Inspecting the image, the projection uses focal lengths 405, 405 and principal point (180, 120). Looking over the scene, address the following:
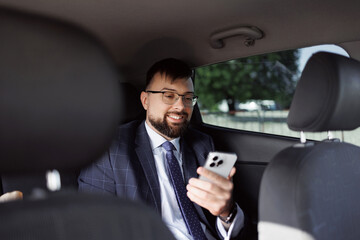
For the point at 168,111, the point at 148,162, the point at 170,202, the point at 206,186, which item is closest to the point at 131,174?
the point at 148,162

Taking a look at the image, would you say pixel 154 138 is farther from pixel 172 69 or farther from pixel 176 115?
pixel 172 69

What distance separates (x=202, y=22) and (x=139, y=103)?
2.09ft

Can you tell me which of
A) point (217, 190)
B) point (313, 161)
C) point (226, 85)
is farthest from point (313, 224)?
point (226, 85)

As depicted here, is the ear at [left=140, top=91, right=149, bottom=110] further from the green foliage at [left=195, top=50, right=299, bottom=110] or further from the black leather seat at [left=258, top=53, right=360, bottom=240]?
the black leather seat at [left=258, top=53, right=360, bottom=240]

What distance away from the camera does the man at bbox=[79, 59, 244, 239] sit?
1.80 meters

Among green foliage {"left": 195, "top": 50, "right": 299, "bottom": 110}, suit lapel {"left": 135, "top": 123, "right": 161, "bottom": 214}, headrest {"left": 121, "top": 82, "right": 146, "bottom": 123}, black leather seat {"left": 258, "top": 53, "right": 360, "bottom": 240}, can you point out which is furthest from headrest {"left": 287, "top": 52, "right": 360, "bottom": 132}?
headrest {"left": 121, "top": 82, "right": 146, "bottom": 123}

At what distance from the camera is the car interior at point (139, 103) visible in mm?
633

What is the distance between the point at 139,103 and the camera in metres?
2.48

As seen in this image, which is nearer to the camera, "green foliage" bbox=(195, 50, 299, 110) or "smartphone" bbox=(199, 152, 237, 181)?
"smartphone" bbox=(199, 152, 237, 181)

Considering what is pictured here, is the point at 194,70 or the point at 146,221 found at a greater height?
the point at 194,70

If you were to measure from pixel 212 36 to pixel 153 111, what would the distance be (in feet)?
1.90

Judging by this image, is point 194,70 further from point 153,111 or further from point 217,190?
point 217,190

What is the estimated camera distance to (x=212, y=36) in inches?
91.6

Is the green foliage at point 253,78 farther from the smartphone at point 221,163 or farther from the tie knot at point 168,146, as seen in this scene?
the tie knot at point 168,146
